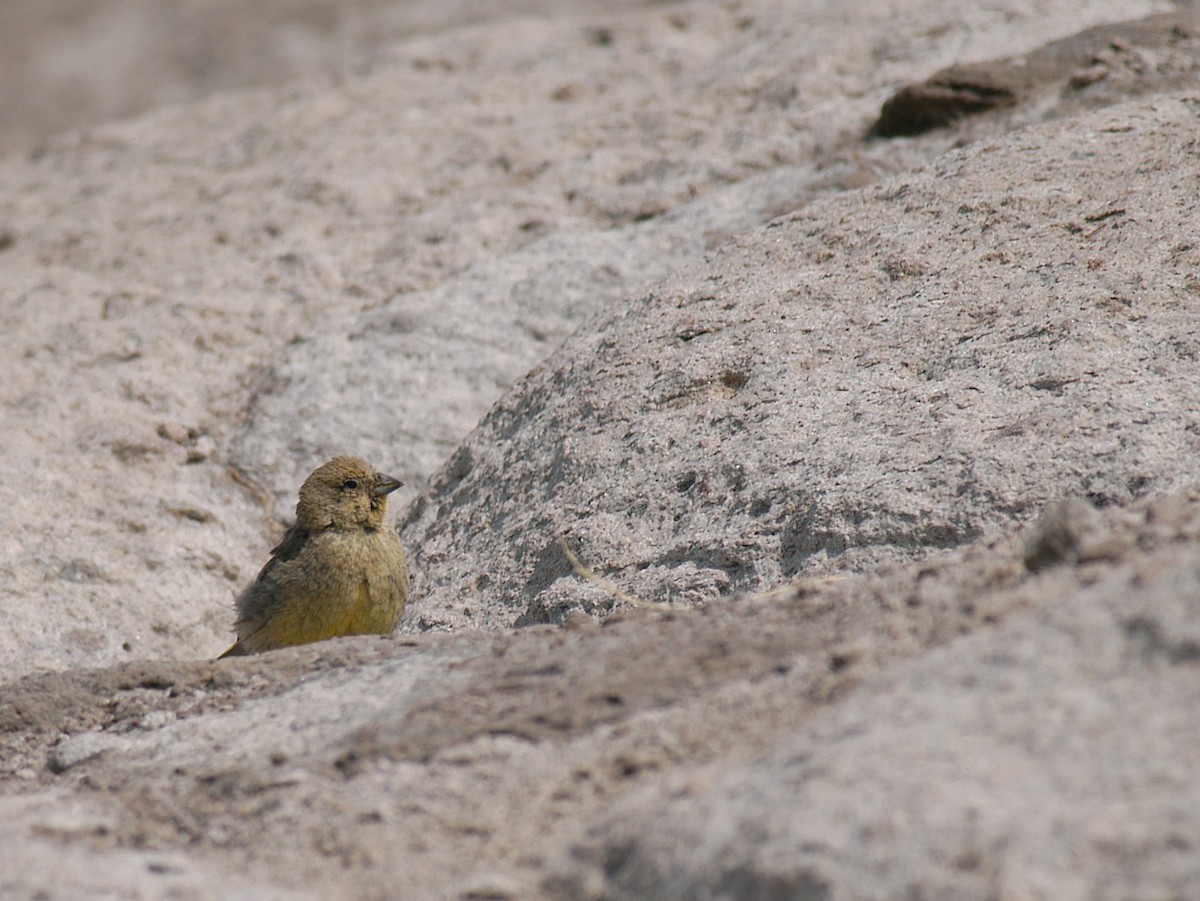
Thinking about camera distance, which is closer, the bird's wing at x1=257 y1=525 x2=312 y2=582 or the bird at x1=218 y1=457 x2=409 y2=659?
the bird at x1=218 y1=457 x2=409 y2=659

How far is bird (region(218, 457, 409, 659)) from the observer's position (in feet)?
16.3

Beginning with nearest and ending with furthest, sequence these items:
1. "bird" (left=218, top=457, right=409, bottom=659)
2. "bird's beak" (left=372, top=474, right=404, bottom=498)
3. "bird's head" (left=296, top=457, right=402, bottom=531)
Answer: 1. "bird" (left=218, top=457, right=409, bottom=659)
2. "bird's head" (left=296, top=457, right=402, bottom=531)
3. "bird's beak" (left=372, top=474, right=404, bottom=498)

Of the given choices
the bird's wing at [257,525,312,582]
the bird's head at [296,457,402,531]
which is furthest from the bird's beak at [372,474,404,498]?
the bird's wing at [257,525,312,582]

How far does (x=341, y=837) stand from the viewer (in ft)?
8.11

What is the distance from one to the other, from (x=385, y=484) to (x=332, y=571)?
39cm

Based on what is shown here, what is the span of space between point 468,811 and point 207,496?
10.4 ft

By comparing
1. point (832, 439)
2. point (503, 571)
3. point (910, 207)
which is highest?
point (910, 207)

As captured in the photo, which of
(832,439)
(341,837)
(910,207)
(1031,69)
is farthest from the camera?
(1031,69)

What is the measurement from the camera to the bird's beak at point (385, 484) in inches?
206

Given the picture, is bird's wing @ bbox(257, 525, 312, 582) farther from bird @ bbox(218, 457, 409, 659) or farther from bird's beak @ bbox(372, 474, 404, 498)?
bird's beak @ bbox(372, 474, 404, 498)

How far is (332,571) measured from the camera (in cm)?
516

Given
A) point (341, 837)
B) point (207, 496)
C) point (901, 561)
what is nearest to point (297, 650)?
point (341, 837)

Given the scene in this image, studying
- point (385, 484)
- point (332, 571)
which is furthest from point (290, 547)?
point (385, 484)

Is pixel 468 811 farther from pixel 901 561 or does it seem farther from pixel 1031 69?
pixel 1031 69
